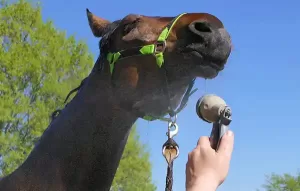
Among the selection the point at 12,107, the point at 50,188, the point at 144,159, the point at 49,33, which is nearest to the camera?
the point at 50,188

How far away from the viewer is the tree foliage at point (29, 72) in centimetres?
1454

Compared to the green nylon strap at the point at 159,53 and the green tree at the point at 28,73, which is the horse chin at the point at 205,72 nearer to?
the green nylon strap at the point at 159,53

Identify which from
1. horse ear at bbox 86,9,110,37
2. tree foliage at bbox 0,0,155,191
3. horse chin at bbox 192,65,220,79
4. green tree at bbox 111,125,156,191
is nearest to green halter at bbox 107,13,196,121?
horse chin at bbox 192,65,220,79

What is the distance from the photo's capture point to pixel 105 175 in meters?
2.88

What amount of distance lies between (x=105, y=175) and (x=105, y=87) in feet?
1.65

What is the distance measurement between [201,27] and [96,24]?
0.91 metres

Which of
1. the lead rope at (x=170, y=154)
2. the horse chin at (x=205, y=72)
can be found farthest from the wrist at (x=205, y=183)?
the horse chin at (x=205, y=72)

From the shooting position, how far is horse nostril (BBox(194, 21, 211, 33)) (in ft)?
8.52

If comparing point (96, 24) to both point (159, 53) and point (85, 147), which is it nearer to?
point (159, 53)

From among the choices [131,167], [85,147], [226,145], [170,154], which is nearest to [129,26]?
[85,147]

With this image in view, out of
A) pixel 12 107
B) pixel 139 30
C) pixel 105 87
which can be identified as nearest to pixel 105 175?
pixel 105 87

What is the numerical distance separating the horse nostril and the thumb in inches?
36.3

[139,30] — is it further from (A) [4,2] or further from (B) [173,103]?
(A) [4,2]

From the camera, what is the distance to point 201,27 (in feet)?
8.59
